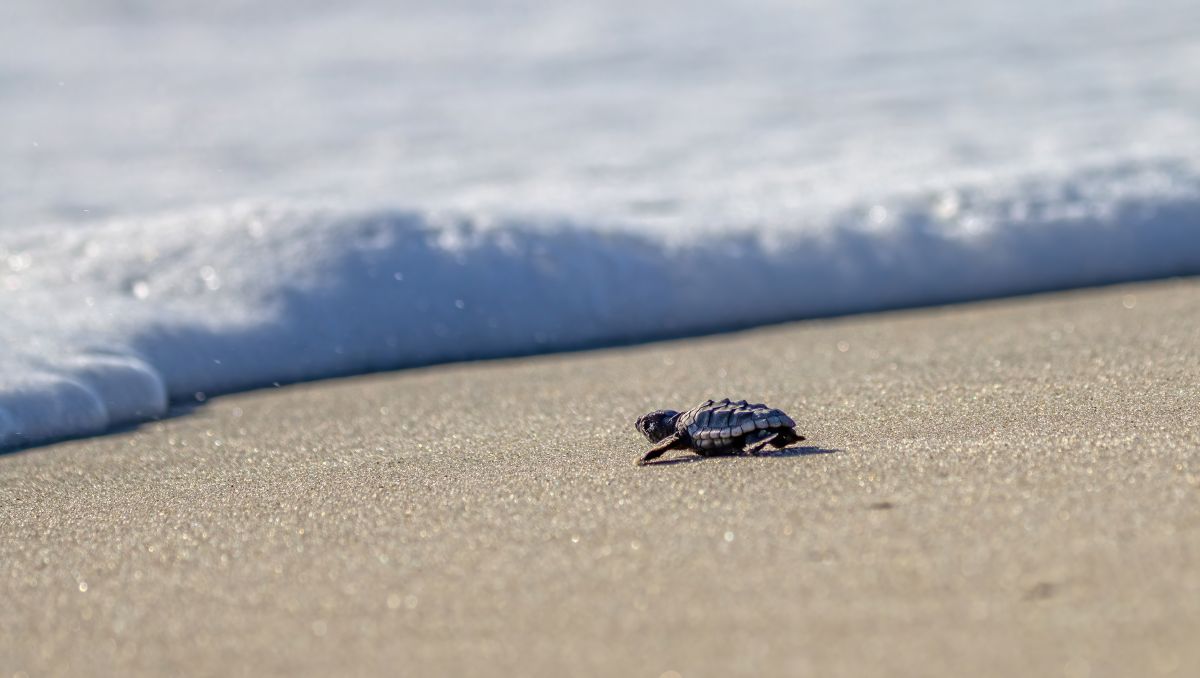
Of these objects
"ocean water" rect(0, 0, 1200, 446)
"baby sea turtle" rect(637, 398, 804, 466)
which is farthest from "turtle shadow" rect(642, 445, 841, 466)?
"ocean water" rect(0, 0, 1200, 446)

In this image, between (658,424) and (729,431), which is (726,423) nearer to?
(729,431)

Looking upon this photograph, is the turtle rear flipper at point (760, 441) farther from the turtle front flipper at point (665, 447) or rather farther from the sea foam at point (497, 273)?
the sea foam at point (497, 273)

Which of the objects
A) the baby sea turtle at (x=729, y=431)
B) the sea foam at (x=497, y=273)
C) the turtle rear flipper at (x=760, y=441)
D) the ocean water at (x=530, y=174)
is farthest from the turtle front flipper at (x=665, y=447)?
the sea foam at (x=497, y=273)

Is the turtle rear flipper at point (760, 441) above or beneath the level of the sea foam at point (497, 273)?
beneath

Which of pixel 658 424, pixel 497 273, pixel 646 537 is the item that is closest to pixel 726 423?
pixel 658 424

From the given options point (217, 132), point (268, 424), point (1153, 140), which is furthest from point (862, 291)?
point (217, 132)
